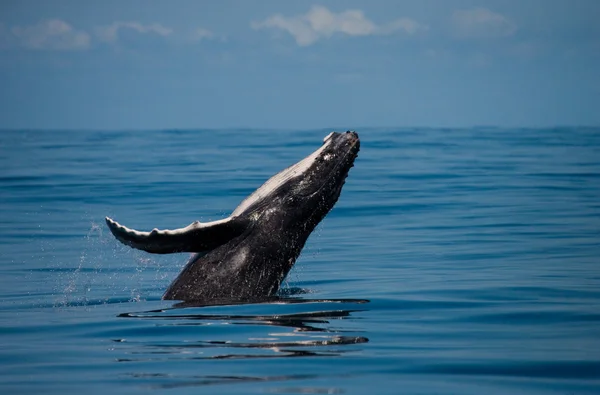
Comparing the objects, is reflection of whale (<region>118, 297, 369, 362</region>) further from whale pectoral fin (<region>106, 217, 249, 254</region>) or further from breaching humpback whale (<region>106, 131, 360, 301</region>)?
whale pectoral fin (<region>106, 217, 249, 254</region>)

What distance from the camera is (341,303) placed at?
12.2 meters

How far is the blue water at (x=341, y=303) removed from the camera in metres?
8.30

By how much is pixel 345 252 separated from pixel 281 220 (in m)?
6.42

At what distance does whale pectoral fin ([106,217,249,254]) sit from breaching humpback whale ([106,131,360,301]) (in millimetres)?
13

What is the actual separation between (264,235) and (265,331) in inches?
79.2

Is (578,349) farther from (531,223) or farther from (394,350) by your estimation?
(531,223)

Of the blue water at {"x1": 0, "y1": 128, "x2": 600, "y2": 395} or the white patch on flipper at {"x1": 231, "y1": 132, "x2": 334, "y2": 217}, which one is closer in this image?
the blue water at {"x1": 0, "y1": 128, "x2": 600, "y2": 395}

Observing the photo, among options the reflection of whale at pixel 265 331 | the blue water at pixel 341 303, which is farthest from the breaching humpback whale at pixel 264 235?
the blue water at pixel 341 303

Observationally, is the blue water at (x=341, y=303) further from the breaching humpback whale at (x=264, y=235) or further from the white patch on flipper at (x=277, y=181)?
the white patch on flipper at (x=277, y=181)

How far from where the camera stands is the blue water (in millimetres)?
8297

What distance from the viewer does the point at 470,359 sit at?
8.86 metres

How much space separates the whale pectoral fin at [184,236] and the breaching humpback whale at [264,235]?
0.5 inches

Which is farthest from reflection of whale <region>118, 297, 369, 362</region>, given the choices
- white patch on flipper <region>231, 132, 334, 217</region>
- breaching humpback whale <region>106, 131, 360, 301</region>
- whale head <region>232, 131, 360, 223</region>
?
white patch on flipper <region>231, 132, 334, 217</region>

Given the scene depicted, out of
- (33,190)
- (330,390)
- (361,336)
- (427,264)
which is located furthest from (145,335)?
(33,190)
